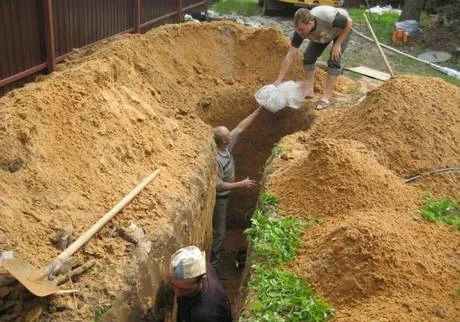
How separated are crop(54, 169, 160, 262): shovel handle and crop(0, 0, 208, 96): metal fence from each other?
2889 mm

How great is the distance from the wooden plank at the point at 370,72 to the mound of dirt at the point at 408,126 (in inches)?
145

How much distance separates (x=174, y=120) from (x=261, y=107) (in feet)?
6.92

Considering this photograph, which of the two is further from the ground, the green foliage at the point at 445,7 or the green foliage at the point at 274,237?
the green foliage at the point at 274,237

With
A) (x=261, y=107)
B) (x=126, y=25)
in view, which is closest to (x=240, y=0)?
(x=126, y=25)

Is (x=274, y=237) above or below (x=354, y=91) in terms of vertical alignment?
above

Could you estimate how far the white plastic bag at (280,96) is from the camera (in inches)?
335

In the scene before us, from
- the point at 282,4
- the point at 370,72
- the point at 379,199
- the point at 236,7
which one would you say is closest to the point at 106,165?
the point at 379,199

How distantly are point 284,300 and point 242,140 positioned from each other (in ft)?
18.8

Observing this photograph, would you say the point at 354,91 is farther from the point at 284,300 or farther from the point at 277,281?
the point at 284,300

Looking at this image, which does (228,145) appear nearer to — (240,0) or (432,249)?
(432,249)

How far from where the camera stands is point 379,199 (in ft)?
17.5

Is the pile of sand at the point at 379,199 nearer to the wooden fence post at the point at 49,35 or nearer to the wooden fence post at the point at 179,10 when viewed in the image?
the wooden fence post at the point at 49,35

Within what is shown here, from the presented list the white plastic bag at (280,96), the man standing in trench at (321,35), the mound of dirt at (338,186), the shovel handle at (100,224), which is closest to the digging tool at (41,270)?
the shovel handle at (100,224)

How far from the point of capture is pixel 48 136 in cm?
507
